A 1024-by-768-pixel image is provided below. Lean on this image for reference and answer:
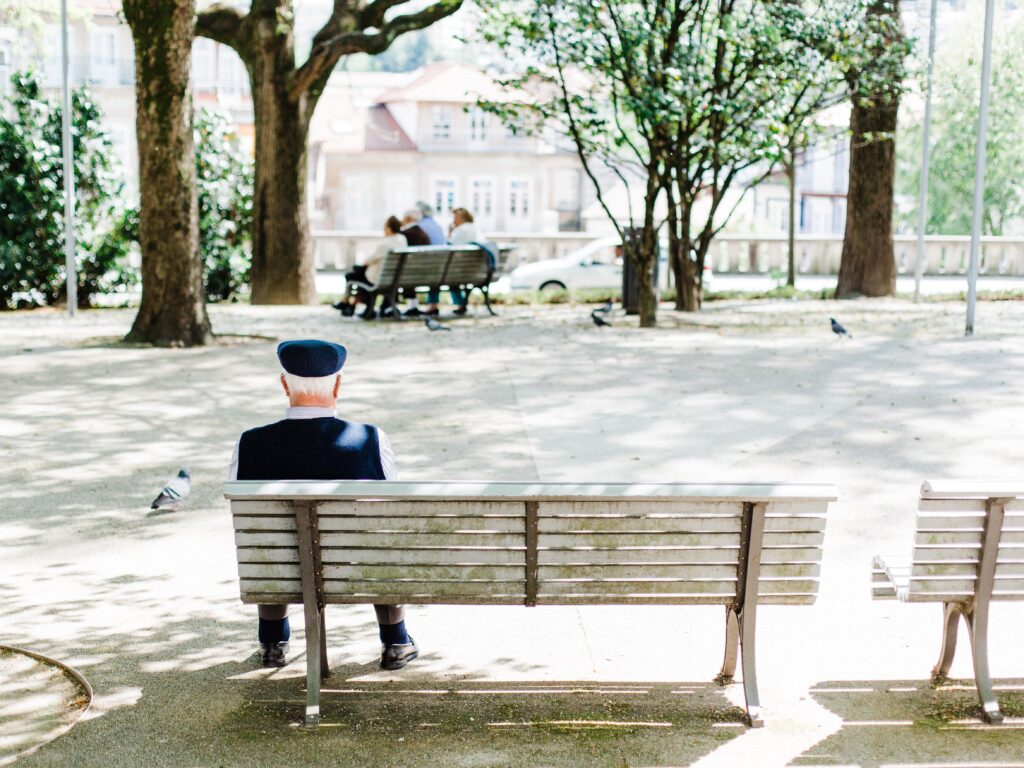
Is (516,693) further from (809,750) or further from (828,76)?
(828,76)

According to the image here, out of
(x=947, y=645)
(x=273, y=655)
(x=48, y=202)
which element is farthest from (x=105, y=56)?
(x=947, y=645)

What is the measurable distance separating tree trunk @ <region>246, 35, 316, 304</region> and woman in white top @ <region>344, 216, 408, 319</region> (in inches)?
71.9

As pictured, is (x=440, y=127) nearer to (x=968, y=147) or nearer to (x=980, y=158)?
(x=968, y=147)

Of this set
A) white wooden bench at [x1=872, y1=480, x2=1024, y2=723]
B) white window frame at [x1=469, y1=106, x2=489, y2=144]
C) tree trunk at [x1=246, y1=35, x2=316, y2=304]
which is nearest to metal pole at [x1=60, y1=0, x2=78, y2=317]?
tree trunk at [x1=246, y1=35, x2=316, y2=304]

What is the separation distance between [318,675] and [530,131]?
543 inches

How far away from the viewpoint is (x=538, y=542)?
14.7 feet

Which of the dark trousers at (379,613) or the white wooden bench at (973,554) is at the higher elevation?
the white wooden bench at (973,554)

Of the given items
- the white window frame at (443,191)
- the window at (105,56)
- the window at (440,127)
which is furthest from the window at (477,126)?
the window at (105,56)

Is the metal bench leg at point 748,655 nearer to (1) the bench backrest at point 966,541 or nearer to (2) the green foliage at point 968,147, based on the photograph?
(1) the bench backrest at point 966,541

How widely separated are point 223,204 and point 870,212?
9.85 meters

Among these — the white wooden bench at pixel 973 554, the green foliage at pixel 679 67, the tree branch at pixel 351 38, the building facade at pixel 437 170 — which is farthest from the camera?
the building facade at pixel 437 170

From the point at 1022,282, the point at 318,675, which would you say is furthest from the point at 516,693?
the point at 1022,282

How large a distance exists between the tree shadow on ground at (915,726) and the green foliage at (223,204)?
57.4ft

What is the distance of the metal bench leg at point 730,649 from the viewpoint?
189 inches
